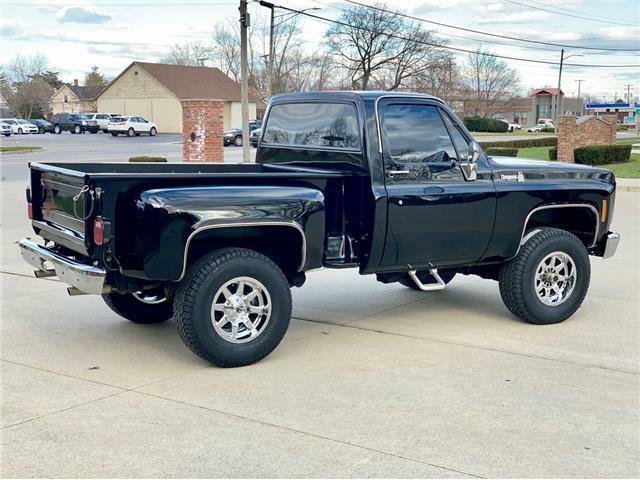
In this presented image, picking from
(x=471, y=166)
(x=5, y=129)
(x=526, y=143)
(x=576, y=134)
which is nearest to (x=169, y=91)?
(x=5, y=129)

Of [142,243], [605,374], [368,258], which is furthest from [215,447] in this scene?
[605,374]

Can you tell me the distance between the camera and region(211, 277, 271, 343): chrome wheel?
229 inches

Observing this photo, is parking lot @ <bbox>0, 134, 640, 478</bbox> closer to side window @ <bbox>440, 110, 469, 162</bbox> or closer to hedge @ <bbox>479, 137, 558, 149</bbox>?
side window @ <bbox>440, 110, 469, 162</bbox>

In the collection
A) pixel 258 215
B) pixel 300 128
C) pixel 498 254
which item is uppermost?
pixel 300 128

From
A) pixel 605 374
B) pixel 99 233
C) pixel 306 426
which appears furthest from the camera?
pixel 605 374

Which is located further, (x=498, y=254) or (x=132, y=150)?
(x=132, y=150)

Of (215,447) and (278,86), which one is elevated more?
(278,86)

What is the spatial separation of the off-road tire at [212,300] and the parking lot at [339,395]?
0.14 m

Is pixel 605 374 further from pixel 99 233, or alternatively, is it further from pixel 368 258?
pixel 99 233

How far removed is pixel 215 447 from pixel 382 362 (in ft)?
6.41

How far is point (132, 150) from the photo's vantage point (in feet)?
143

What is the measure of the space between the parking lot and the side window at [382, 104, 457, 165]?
1474 millimetres

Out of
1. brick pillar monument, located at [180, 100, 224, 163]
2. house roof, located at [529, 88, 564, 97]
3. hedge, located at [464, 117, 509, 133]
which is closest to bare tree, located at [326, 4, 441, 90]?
hedge, located at [464, 117, 509, 133]

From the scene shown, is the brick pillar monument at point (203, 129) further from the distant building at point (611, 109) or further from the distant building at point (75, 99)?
the distant building at point (611, 109)
